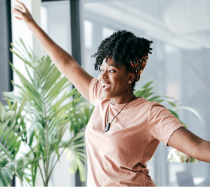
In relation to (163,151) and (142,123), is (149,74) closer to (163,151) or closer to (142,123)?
(163,151)

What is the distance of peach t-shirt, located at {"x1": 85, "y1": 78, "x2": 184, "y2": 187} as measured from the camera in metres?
0.80

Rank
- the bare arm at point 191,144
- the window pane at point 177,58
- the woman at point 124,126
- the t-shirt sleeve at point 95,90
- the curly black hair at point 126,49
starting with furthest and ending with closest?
the window pane at point 177,58
the t-shirt sleeve at point 95,90
the curly black hair at point 126,49
the woman at point 124,126
the bare arm at point 191,144

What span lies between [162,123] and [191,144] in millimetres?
112

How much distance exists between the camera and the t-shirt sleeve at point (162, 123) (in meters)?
Answer: 0.72

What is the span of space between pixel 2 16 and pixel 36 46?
498 millimetres

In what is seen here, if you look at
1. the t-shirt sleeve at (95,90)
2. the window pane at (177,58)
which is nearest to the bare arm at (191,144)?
the t-shirt sleeve at (95,90)

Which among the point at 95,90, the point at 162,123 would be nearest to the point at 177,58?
the point at 95,90

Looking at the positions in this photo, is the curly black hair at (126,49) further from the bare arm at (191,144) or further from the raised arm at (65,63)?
the bare arm at (191,144)

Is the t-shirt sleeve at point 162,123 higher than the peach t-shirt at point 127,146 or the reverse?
higher

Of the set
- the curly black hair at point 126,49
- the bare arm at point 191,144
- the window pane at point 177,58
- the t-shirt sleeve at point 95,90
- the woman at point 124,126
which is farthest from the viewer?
the window pane at point 177,58

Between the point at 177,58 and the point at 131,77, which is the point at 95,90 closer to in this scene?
the point at 131,77

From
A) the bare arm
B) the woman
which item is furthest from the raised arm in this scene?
the bare arm

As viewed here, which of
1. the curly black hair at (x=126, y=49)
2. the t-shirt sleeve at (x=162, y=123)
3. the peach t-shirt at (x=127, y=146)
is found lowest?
the peach t-shirt at (x=127, y=146)

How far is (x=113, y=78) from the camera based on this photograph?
89 cm
